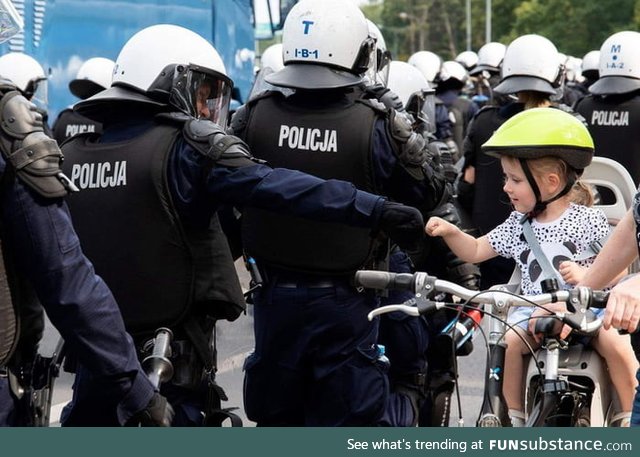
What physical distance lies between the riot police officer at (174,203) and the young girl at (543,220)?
567mm

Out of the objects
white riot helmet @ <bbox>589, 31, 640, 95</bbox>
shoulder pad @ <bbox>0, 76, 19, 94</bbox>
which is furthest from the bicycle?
white riot helmet @ <bbox>589, 31, 640, 95</bbox>

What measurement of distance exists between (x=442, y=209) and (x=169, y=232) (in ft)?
5.47

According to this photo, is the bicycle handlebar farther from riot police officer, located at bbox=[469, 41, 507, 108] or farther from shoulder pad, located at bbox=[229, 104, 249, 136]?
riot police officer, located at bbox=[469, 41, 507, 108]

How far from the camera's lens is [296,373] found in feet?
17.8

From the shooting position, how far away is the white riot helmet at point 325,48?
18.0 feet

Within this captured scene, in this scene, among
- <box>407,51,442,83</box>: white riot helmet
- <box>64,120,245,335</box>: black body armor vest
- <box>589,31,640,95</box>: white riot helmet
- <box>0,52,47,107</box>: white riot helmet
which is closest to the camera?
<box>64,120,245,335</box>: black body armor vest

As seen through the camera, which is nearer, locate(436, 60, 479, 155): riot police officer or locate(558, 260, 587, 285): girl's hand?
locate(558, 260, 587, 285): girl's hand

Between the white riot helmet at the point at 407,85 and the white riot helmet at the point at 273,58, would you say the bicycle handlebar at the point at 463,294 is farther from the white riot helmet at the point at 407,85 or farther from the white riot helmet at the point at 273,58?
the white riot helmet at the point at 273,58

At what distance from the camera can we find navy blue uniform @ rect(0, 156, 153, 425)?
3.55 meters

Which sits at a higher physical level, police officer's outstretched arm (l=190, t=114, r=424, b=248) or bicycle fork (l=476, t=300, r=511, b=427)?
police officer's outstretched arm (l=190, t=114, r=424, b=248)

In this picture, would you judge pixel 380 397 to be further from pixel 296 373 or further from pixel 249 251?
pixel 249 251

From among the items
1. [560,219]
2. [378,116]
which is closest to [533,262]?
[560,219]

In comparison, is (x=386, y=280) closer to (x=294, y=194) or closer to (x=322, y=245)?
(x=294, y=194)

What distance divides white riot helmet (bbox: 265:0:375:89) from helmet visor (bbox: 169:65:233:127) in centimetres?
28
